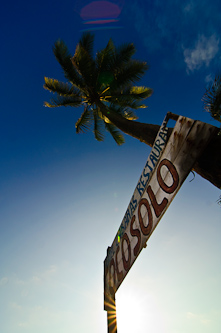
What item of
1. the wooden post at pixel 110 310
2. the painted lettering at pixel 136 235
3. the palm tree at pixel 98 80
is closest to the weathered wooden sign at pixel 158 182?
the painted lettering at pixel 136 235

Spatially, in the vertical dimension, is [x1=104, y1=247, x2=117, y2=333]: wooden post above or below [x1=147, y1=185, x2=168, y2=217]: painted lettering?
below

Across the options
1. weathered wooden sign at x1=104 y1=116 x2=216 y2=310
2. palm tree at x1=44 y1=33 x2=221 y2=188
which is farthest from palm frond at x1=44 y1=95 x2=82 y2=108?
weathered wooden sign at x1=104 y1=116 x2=216 y2=310

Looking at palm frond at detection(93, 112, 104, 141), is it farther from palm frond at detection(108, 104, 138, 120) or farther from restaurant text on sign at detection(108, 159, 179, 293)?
restaurant text on sign at detection(108, 159, 179, 293)

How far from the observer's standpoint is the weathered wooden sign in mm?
1673

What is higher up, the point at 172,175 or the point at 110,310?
the point at 172,175

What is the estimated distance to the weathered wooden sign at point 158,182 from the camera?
167 cm

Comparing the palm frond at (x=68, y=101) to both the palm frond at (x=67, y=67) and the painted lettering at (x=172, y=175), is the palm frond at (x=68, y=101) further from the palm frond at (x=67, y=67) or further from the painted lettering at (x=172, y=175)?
the painted lettering at (x=172, y=175)

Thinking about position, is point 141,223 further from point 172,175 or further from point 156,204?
point 172,175

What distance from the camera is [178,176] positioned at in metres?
1.71

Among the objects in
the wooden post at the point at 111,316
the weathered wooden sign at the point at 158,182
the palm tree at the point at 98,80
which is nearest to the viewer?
the weathered wooden sign at the point at 158,182

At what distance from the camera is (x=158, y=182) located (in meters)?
1.94

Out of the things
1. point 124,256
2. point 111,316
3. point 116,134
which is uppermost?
point 116,134

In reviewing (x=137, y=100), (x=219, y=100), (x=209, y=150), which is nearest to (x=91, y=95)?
(x=137, y=100)

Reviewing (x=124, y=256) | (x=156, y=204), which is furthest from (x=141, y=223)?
(x=124, y=256)
